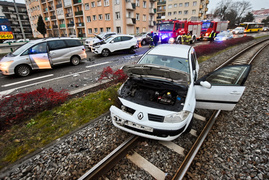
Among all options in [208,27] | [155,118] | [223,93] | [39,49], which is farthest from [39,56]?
[208,27]

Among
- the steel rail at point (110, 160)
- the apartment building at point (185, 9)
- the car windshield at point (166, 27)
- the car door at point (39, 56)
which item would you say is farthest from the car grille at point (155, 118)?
the apartment building at point (185, 9)

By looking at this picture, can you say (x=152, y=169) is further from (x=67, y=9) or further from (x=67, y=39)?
(x=67, y=9)

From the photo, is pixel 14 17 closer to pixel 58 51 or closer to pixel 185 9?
pixel 185 9

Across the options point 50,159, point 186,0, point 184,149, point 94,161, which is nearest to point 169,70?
point 184,149

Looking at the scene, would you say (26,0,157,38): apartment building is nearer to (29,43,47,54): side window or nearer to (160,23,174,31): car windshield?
(160,23,174,31): car windshield

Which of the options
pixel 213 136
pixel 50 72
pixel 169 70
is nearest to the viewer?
pixel 169 70

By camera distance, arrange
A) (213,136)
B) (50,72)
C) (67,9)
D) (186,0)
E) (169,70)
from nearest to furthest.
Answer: (169,70) < (213,136) < (50,72) < (67,9) < (186,0)

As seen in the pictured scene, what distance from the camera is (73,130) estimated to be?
3574mm

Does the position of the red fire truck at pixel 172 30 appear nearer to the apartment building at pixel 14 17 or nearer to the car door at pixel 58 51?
the car door at pixel 58 51

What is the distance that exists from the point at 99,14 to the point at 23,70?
28.7m

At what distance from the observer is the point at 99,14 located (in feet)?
103

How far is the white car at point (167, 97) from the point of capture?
9.13ft

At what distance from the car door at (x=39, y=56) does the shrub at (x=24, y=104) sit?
428cm

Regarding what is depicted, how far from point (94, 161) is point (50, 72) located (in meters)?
7.53
